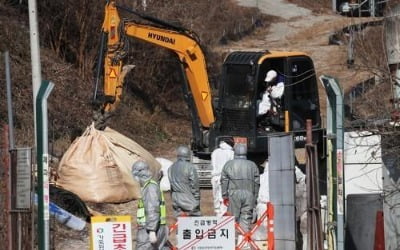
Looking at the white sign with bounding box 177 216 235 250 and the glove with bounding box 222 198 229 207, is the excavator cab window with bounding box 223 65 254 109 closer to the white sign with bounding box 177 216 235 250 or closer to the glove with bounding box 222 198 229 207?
the glove with bounding box 222 198 229 207

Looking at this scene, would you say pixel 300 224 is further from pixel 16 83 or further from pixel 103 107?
pixel 16 83

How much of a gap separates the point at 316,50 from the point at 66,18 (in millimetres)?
14327

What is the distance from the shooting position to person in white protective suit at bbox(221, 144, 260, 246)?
1595 cm

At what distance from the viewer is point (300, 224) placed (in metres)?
15.2

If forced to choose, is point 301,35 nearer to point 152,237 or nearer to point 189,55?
point 189,55

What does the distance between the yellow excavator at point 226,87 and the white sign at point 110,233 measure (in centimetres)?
829

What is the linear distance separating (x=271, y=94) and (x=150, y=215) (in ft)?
29.5

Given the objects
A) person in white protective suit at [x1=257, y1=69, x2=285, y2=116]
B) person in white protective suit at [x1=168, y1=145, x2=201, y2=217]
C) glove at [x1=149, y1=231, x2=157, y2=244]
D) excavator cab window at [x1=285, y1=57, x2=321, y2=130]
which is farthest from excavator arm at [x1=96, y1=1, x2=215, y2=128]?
glove at [x1=149, y1=231, x2=157, y2=244]

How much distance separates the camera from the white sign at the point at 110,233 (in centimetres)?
1291

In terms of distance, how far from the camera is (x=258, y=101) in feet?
70.8

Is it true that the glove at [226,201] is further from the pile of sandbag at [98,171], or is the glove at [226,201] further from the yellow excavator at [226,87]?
the yellow excavator at [226,87]

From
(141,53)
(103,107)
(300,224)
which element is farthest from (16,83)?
(300,224)

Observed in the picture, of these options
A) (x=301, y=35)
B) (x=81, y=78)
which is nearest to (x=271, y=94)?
(x=81, y=78)

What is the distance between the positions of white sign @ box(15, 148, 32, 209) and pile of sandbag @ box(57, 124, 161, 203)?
6.87m
